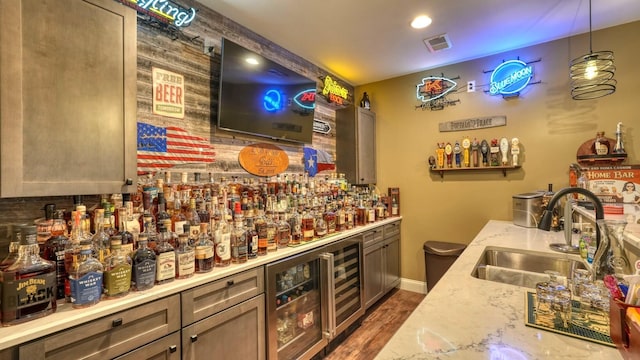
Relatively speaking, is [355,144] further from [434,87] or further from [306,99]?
[434,87]

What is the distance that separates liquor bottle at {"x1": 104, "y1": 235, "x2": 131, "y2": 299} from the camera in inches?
49.1

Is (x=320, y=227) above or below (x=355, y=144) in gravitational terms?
below

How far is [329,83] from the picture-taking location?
11.4 ft

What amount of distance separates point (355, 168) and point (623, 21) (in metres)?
2.80

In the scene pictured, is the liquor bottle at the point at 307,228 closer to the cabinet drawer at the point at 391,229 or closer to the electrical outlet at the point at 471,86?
the cabinet drawer at the point at 391,229

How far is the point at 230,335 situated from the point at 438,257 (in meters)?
2.43

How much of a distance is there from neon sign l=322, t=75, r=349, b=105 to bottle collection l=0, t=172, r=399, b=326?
1582 mm

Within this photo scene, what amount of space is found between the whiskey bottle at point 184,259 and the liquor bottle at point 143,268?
122 millimetres

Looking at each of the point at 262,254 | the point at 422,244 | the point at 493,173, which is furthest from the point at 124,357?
the point at 493,173

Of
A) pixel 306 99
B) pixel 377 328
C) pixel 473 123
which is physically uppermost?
pixel 306 99

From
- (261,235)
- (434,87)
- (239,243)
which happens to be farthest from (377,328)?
(434,87)

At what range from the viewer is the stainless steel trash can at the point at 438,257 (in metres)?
3.18

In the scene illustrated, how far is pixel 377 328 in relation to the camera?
2857mm

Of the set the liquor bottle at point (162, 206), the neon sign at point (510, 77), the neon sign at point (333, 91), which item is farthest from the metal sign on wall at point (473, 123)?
the liquor bottle at point (162, 206)
